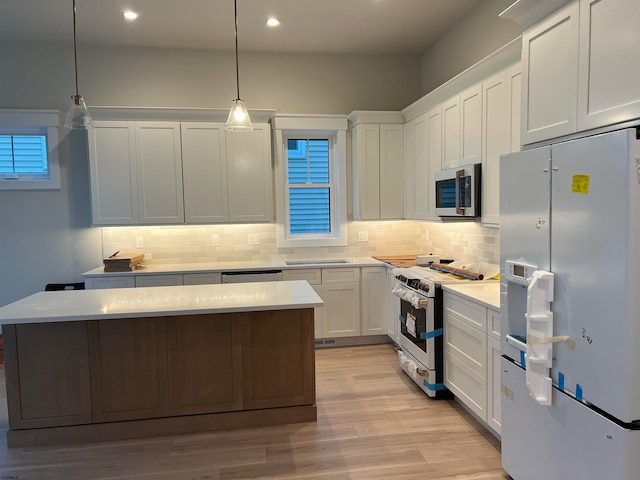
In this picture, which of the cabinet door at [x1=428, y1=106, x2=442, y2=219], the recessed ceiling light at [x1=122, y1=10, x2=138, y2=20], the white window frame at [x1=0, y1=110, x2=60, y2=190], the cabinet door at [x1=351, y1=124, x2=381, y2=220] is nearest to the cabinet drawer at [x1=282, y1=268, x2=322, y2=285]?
the cabinet door at [x1=351, y1=124, x2=381, y2=220]

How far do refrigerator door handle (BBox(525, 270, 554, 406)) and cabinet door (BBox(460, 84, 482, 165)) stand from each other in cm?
160

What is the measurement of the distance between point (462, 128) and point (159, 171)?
2.96m

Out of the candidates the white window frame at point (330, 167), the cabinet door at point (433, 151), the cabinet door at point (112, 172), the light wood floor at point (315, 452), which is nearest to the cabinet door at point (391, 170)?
the white window frame at point (330, 167)

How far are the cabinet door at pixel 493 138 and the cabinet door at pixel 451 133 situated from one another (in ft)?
1.32

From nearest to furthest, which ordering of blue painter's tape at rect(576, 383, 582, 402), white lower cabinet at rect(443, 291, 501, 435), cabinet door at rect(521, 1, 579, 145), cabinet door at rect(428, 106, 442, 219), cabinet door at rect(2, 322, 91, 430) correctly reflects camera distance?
blue painter's tape at rect(576, 383, 582, 402) < cabinet door at rect(521, 1, 579, 145) < white lower cabinet at rect(443, 291, 501, 435) < cabinet door at rect(2, 322, 91, 430) < cabinet door at rect(428, 106, 442, 219)

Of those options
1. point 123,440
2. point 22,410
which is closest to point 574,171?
point 123,440

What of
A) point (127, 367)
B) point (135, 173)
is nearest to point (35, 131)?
point (135, 173)

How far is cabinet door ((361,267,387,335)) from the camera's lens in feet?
15.0

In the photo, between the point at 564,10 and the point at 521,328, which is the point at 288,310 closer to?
the point at 521,328

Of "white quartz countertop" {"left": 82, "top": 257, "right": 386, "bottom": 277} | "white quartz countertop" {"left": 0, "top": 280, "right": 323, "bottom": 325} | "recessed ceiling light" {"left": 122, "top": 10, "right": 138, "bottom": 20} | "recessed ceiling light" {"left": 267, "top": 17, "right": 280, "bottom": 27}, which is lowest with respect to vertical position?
"white quartz countertop" {"left": 0, "top": 280, "right": 323, "bottom": 325}

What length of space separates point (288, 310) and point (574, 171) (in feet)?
6.16

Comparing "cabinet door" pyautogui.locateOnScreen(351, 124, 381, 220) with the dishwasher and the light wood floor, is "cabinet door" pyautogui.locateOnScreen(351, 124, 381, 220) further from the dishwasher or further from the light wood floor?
the light wood floor

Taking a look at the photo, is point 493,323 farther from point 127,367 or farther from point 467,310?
point 127,367

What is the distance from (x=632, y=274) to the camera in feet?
4.84
